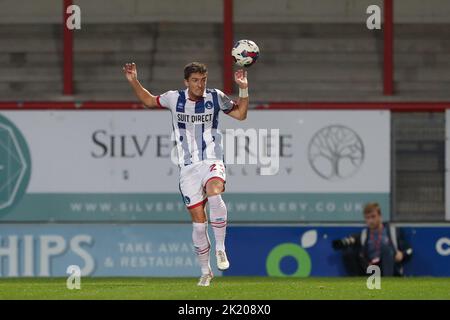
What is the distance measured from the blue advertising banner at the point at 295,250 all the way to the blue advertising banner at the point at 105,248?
433mm

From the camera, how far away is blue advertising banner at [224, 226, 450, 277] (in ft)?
62.7

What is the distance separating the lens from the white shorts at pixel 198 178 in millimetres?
14344

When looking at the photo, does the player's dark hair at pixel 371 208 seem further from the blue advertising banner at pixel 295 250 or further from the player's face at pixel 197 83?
the player's face at pixel 197 83

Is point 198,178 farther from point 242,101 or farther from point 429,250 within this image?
point 429,250

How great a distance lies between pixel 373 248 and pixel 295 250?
3.17ft

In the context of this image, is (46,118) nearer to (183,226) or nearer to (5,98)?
(5,98)

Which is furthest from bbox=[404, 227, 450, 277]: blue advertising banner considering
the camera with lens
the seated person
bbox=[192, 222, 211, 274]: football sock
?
bbox=[192, 222, 211, 274]: football sock

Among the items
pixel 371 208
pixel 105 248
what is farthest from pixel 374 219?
pixel 105 248

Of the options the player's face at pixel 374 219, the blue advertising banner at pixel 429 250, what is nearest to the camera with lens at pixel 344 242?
the player's face at pixel 374 219

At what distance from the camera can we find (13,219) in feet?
63.4

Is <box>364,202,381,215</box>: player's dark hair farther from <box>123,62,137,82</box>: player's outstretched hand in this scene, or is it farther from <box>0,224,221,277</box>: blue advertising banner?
<box>123,62,137,82</box>: player's outstretched hand

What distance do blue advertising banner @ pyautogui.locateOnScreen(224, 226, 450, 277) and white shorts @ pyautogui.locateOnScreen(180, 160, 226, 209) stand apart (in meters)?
4.74

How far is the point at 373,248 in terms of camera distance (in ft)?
61.6
